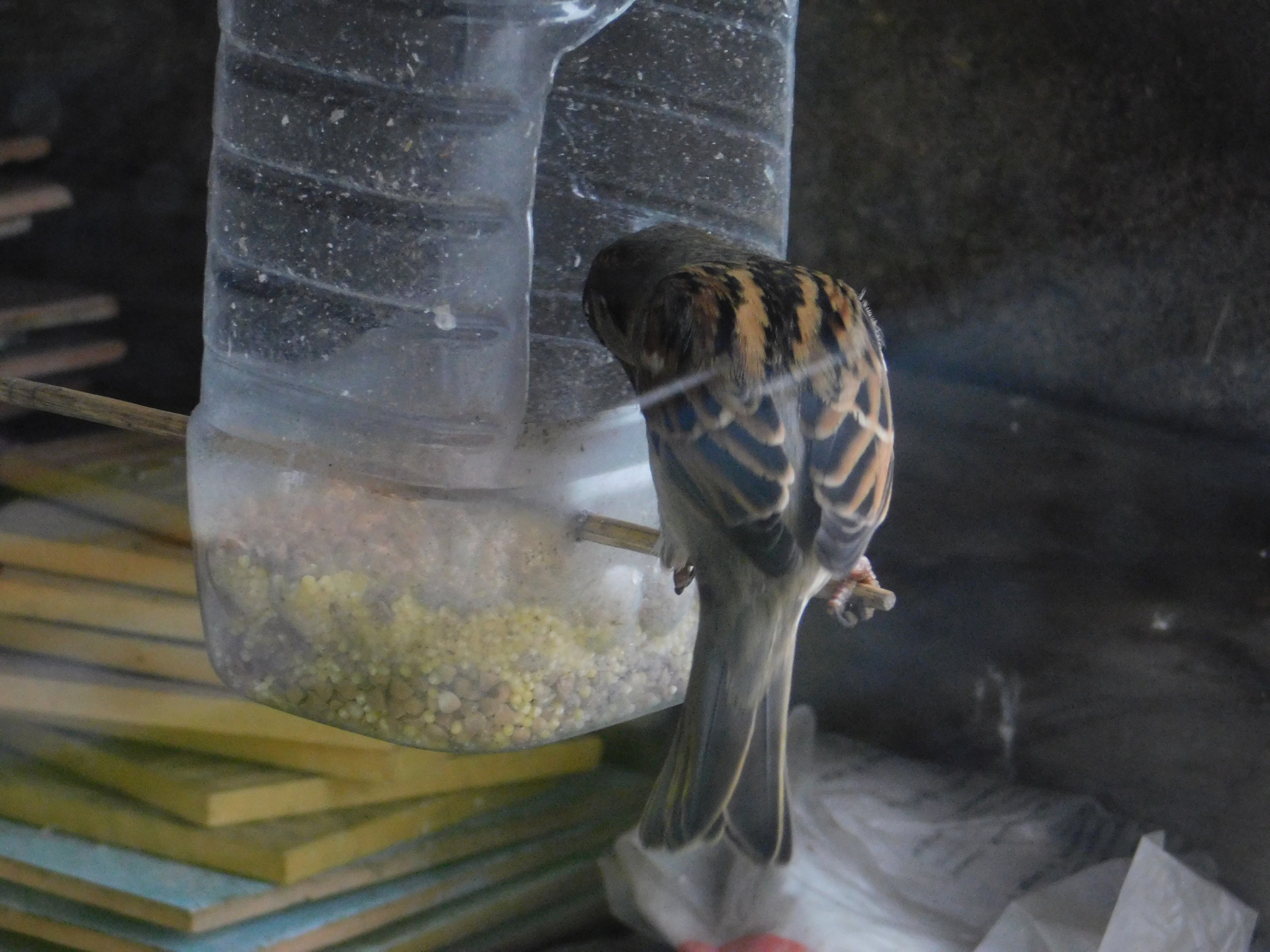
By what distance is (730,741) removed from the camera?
1.15 m

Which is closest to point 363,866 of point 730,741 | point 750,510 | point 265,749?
point 265,749

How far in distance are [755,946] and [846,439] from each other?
2.48 ft

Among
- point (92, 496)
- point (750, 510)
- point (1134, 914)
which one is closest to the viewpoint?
point (750, 510)

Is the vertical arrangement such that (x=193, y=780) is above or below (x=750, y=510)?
below

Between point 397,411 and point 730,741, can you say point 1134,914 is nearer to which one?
point 730,741

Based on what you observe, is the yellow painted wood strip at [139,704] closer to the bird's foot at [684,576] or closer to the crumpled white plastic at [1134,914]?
the bird's foot at [684,576]

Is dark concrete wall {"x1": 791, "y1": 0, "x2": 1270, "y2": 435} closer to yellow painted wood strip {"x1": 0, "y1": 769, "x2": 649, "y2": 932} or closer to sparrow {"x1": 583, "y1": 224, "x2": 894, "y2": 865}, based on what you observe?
sparrow {"x1": 583, "y1": 224, "x2": 894, "y2": 865}

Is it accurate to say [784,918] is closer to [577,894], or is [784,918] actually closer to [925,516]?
[577,894]

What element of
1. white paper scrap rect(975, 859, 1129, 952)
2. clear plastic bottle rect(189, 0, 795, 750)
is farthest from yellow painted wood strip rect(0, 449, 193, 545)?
white paper scrap rect(975, 859, 1129, 952)

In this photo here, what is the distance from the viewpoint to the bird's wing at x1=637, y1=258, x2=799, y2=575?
1123 millimetres

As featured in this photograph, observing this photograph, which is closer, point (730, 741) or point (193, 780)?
point (730, 741)

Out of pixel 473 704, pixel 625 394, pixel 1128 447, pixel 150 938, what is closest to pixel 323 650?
pixel 473 704

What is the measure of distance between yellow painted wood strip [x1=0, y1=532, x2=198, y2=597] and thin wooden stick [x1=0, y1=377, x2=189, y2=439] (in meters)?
0.53

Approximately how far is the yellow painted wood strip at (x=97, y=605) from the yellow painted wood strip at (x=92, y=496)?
0.09m
